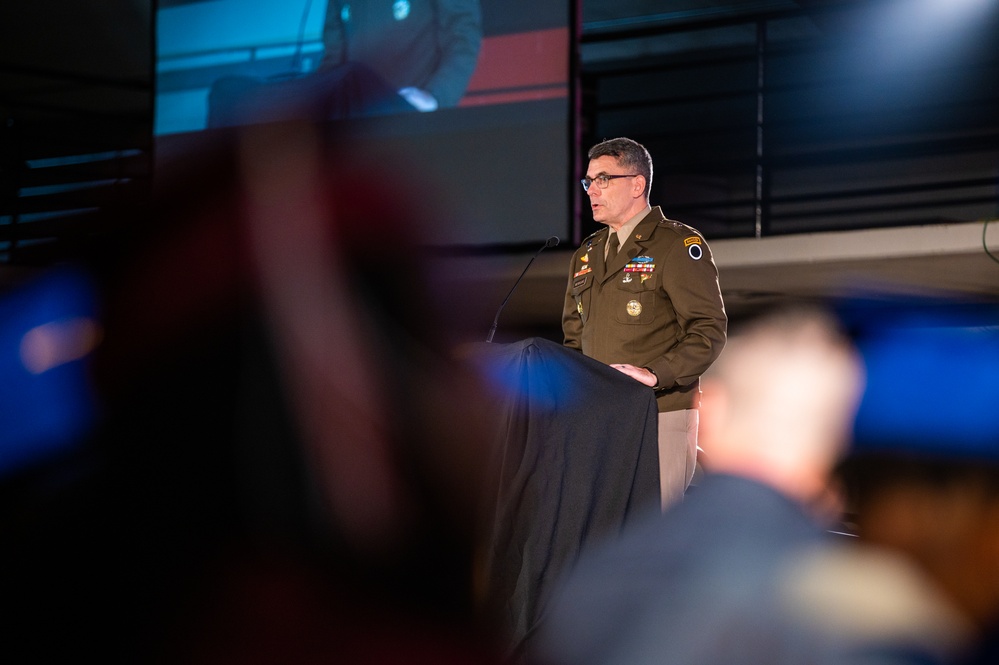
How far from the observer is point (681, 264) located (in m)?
2.63

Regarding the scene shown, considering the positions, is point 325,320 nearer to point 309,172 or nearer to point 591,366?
point 309,172

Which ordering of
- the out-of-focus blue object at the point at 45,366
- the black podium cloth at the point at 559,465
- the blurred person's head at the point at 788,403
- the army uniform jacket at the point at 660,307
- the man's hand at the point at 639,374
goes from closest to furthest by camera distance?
1. the out-of-focus blue object at the point at 45,366
2. the blurred person's head at the point at 788,403
3. the black podium cloth at the point at 559,465
4. the man's hand at the point at 639,374
5. the army uniform jacket at the point at 660,307

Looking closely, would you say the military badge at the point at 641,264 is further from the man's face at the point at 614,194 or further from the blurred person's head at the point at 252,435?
the blurred person's head at the point at 252,435

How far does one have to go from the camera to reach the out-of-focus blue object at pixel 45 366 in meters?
0.72

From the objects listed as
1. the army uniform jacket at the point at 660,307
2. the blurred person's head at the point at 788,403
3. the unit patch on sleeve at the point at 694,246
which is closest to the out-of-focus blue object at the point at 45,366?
the blurred person's head at the point at 788,403

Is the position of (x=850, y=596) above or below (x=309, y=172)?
below

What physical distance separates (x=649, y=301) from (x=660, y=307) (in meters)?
0.03

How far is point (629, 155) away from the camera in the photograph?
9.11 ft

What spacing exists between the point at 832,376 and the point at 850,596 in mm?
290

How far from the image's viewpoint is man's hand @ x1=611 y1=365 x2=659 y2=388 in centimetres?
233

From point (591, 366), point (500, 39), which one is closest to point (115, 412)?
point (591, 366)

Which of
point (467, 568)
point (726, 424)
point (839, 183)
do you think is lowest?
point (467, 568)

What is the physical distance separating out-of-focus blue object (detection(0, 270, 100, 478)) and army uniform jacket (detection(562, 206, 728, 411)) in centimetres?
181

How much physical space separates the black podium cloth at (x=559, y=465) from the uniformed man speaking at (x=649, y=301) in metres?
0.15
